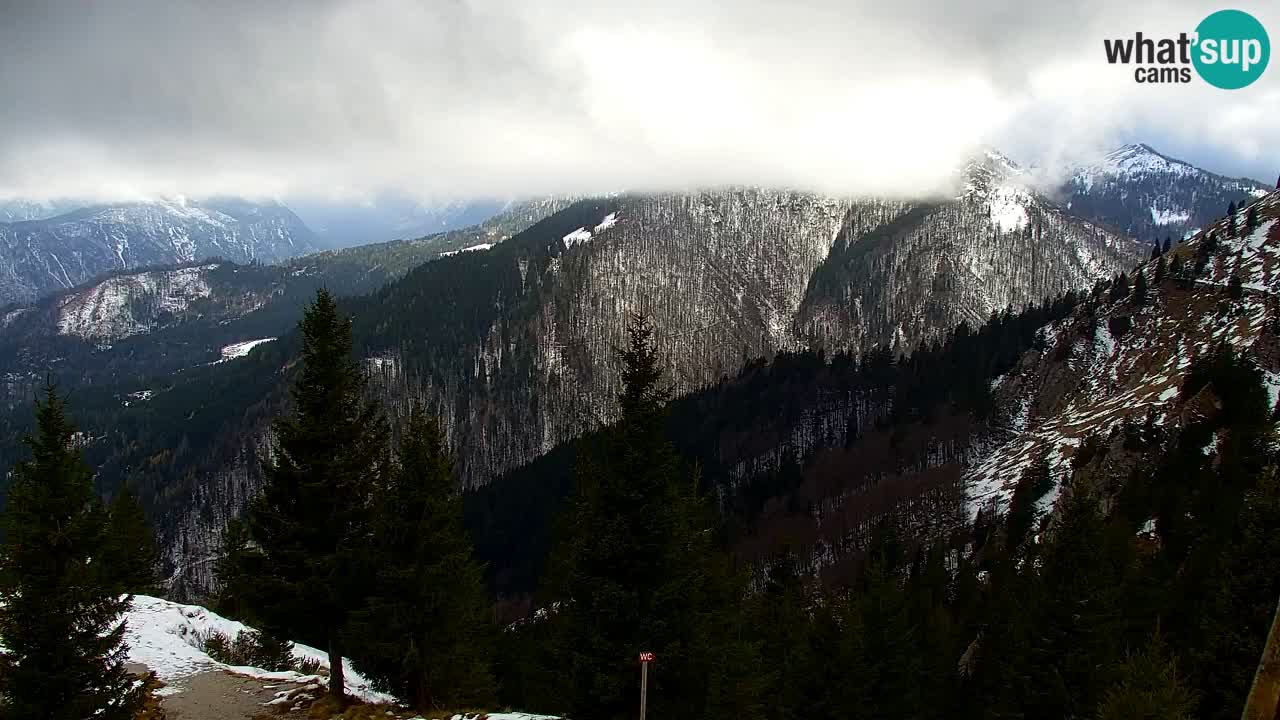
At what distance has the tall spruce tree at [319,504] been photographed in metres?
21.6

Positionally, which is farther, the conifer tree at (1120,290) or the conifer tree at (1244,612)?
the conifer tree at (1120,290)

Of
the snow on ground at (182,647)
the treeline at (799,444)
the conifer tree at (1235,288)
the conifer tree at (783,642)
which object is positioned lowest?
the treeline at (799,444)

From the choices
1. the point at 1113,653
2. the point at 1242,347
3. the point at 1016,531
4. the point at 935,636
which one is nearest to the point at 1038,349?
the point at 1242,347

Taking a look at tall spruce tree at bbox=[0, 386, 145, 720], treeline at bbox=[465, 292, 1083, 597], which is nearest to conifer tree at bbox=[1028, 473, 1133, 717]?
tall spruce tree at bbox=[0, 386, 145, 720]

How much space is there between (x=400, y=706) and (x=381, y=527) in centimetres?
644

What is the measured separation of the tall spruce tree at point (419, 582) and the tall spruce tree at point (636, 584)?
15.0ft

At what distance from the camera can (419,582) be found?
2094 cm

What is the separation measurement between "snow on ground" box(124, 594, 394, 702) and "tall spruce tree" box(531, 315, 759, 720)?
34.5ft

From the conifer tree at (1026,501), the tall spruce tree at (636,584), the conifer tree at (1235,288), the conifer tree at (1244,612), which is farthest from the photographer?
the conifer tree at (1235,288)

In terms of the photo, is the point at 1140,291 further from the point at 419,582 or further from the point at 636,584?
the point at 419,582

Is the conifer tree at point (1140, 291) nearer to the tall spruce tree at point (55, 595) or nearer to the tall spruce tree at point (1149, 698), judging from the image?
the tall spruce tree at point (1149, 698)

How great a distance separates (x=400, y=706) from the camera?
22.3 meters

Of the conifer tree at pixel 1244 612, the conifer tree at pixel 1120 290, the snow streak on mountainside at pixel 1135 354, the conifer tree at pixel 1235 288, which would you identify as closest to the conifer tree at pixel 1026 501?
the snow streak on mountainside at pixel 1135 354

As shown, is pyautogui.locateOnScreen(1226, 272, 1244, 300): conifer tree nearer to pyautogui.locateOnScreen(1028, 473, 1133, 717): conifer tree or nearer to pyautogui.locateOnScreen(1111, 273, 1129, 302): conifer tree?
pyautogui.locateOnScreen(1111, 273, 1129, 302): conifer tree
